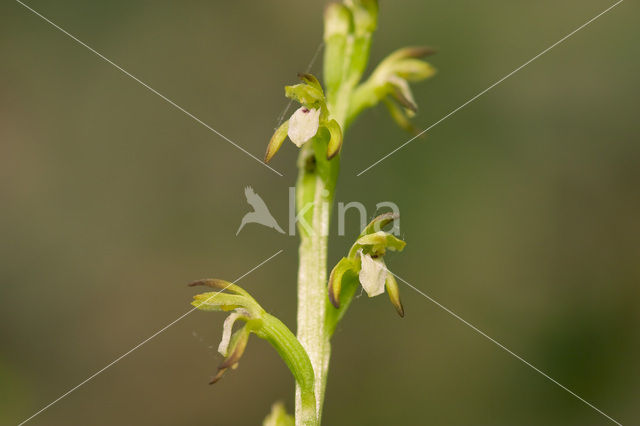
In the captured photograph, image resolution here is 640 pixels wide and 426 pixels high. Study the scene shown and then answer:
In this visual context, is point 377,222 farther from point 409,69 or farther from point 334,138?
point 409,69

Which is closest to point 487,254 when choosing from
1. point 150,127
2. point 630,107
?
point 630,107

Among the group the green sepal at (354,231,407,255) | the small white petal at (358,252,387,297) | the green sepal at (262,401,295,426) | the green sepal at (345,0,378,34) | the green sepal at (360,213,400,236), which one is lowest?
the green sepal at (262,401,295,426)

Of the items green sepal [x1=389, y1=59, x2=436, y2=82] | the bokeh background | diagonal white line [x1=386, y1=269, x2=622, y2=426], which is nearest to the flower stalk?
green sepal [x1=389, y1=59, x2=436, y2=82]

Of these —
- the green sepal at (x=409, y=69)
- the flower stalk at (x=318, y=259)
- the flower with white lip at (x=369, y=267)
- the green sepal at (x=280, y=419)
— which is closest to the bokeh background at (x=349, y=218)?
the green sepal at (x=409, y=69)

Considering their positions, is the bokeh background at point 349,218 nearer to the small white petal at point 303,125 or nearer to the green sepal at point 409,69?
the green sepal at point 409,69

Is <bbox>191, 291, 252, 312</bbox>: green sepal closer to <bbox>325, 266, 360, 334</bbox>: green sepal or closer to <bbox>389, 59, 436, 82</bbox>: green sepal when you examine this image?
<bbox>325, 266, 360, 334</bbox>: green sepal

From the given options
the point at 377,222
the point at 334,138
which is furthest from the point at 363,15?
the point at 377,222
